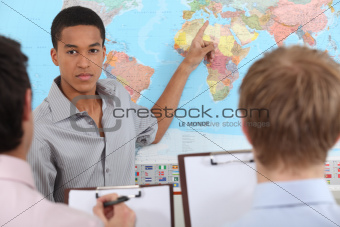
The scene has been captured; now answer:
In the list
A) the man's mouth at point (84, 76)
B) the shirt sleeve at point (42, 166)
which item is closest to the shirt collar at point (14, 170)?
the shirt sleeve at point (42, 166)

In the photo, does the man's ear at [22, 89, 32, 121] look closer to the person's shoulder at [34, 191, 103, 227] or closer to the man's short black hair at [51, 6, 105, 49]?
the person's shoulder at [34, 191, 103, 227]

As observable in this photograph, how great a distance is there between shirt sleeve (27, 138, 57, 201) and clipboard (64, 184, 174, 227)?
0.26 metres

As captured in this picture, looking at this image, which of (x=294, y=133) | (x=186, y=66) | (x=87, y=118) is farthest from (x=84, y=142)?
(x=294, y=133)

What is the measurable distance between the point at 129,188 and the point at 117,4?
0.83 meters

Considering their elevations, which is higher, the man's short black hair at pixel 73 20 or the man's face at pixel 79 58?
the man's short black hair at pixel 73 20

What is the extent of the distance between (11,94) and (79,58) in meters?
0.75

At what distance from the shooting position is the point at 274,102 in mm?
648

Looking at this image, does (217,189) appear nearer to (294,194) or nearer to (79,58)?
(294,194)

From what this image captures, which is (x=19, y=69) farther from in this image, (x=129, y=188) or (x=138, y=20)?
(x=138, y=20)

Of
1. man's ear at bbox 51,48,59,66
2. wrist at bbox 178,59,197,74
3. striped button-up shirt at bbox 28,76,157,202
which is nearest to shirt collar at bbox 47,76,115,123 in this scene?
striped button-up shirt at bbox 28,76,157,202

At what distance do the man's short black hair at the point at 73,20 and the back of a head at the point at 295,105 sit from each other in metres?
0.88

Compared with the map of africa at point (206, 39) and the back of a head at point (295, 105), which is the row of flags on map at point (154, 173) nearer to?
the map of africa at point (206, 39)

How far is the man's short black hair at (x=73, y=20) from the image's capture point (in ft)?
4.46

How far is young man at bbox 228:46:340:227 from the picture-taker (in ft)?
2.09
